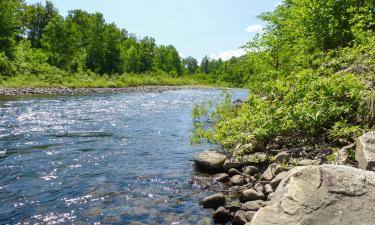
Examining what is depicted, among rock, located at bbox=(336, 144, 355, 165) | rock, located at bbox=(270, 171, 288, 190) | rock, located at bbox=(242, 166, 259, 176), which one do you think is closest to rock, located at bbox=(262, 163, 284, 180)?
rock, located at bbox=(270, 171, 288, 190)

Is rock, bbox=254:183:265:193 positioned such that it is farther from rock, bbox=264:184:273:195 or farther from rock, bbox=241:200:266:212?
rock, bbox=241:200:266:212

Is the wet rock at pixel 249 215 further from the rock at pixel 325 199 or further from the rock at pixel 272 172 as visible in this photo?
the rock at pixel 272 172

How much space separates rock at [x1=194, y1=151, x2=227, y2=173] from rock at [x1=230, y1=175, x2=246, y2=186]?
1.16m

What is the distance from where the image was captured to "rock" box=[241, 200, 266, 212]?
26.9 feet

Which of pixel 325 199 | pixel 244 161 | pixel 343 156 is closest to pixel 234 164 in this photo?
pixel 244 161

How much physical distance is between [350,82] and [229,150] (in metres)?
4.93

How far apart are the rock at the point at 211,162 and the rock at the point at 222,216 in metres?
3.51

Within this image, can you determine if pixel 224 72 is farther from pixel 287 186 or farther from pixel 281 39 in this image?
pixel 287 186

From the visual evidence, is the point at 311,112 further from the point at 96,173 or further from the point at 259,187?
the point at 96,173

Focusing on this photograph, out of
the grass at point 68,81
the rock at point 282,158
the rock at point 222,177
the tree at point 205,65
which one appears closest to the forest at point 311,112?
the rock at point 282,158

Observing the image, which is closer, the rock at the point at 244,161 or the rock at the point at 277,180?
the rock at the point at 277,180

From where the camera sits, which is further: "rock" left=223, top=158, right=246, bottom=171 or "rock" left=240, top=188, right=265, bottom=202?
"rock" left=223, top=158, right=246, bottom=171

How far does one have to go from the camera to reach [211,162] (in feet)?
39.0

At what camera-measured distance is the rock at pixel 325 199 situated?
18.5ft
